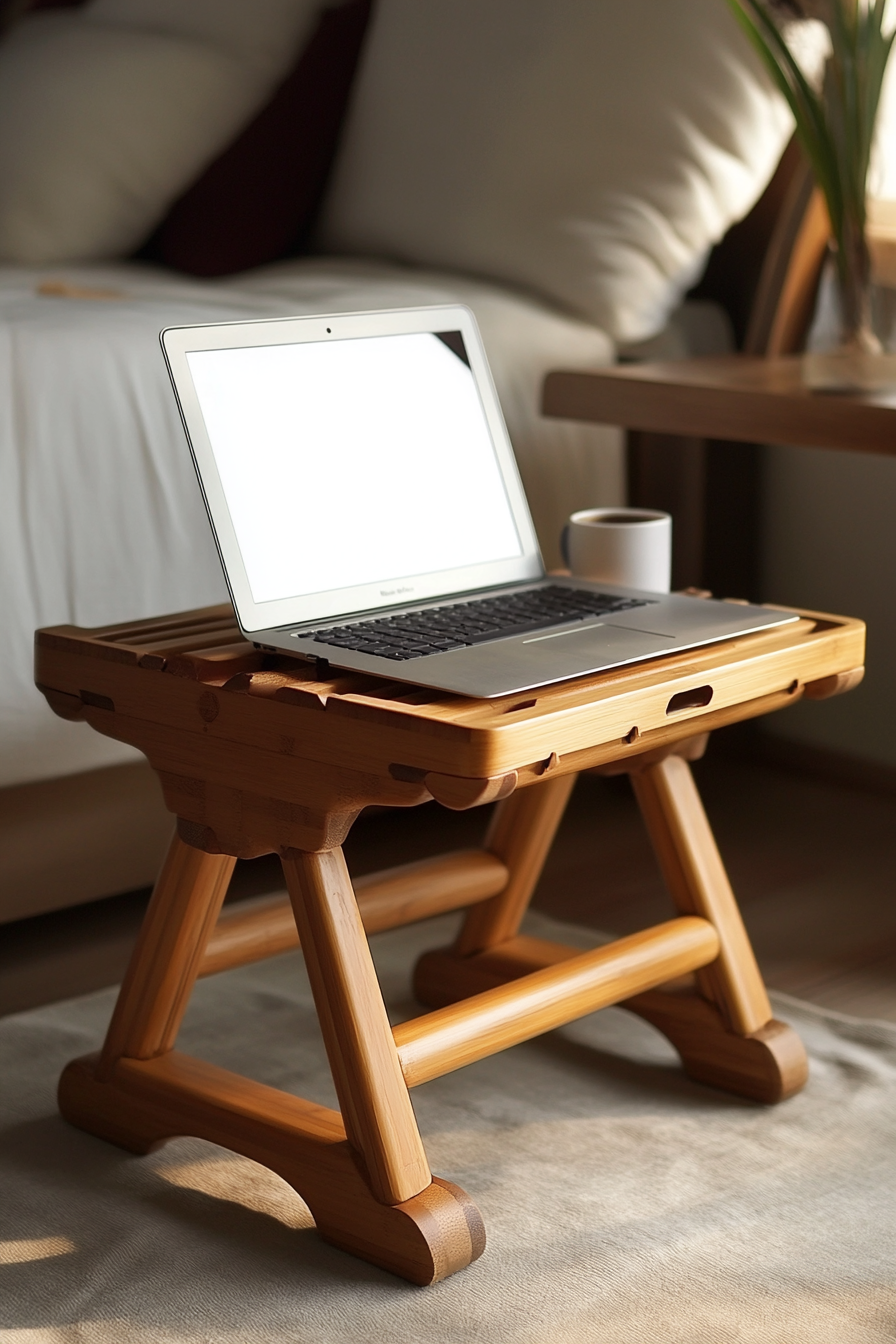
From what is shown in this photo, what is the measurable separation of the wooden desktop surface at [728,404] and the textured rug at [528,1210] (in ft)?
1.77

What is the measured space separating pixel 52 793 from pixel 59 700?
383 mm

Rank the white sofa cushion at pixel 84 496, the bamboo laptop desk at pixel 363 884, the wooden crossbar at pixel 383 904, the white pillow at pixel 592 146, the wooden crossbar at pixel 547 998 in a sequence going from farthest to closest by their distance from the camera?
1. the white pillow at pixel 592 146
2. the white sofa cushion at pixel 84 496
3. the wooden crossbar at pixel 383 904
4. the wooden crossbar at pixel 547 998
5. the bamboo laptop desk at pixel 363 884

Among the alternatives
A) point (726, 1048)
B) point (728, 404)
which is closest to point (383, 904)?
point (726, 1048)

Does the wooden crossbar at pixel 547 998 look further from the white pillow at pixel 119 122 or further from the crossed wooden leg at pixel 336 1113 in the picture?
the white pillow at pixel 119 122

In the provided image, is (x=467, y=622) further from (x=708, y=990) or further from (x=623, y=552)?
(x=708, y=990)

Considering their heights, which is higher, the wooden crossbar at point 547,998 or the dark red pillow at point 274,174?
the dark red pillow at point 274,174

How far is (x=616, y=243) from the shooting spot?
1915mm

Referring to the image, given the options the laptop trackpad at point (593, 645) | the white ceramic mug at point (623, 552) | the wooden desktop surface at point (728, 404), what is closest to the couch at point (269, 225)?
the wooden desktop surface at point (728, 404)

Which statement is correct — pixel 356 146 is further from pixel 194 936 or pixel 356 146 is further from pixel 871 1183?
pixel 871 1183

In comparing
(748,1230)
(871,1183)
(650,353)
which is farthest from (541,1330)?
(650,353)

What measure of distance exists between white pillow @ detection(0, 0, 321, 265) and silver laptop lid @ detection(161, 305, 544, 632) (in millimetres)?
1035

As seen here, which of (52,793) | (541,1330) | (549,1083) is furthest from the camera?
(52,793)

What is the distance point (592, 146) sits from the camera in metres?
1.92

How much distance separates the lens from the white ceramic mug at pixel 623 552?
1308 millimetres
